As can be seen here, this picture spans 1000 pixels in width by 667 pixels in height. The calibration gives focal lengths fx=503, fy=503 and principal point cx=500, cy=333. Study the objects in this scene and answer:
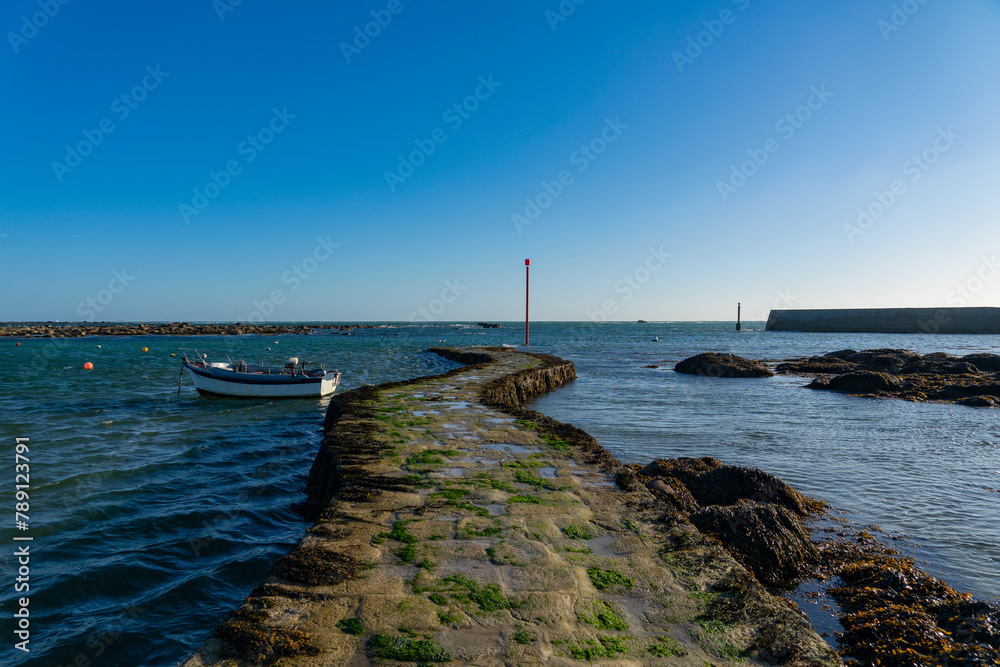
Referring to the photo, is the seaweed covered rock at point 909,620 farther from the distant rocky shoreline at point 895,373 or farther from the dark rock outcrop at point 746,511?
the distant rocky shoreline at point 895,373

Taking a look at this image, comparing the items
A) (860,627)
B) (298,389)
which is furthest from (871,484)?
(298,389)

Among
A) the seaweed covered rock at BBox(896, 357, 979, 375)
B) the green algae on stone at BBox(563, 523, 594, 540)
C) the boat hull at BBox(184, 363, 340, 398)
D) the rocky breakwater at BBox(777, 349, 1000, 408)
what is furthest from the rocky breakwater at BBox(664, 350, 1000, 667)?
the seaweed covered rock at BBox(896, 357, 979, 375)

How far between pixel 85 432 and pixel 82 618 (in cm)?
1036

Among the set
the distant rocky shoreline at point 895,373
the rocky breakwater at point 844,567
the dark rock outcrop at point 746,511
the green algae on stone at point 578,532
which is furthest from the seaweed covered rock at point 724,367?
the green algae on stone at point 578,532

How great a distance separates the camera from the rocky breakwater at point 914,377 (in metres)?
18.5

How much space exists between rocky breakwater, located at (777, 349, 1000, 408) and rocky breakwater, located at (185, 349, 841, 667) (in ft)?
61.4

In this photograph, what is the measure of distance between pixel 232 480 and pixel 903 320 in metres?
103

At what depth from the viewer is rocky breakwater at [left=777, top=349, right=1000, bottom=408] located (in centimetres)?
1855

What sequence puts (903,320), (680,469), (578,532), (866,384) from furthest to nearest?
(903,320), (866,384), (680,469), (578,532)

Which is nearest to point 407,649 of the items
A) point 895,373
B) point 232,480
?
point 232,480

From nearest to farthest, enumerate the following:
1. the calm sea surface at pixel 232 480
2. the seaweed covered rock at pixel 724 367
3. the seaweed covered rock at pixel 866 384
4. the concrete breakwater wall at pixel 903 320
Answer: the calm sea surface at pixel 232 480
the seaweed covered rock at pixel 866 384
the seaweed covered rock at pixel 724 367
the concrete breakwater wall at pixel 903 320

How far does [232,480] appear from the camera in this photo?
9.20m

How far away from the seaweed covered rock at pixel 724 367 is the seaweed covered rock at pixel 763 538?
73.4 feet

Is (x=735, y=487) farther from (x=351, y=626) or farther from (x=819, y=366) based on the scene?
(x=819, y=366)
